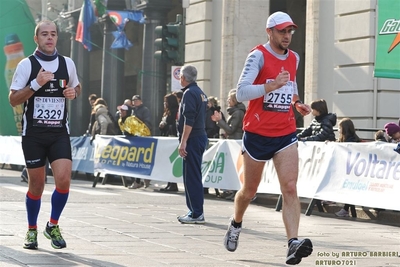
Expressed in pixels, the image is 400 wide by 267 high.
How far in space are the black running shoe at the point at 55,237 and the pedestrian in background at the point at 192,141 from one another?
3185 millimetres

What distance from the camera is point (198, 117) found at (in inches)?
472

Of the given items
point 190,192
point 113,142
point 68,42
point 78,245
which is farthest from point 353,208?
point 68,42

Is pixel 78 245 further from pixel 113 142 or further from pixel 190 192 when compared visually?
pixel 113 142

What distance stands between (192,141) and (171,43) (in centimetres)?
1036

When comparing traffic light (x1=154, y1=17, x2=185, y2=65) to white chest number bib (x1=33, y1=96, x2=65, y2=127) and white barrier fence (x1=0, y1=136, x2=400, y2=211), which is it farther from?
white chest number bib (x1=33, y1=96, x2=65, y2=127)

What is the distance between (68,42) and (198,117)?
30.8 m

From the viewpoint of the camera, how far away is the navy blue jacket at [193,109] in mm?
11844

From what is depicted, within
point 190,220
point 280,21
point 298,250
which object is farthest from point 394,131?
point 298,250

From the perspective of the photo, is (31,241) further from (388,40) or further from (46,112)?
(388,40)

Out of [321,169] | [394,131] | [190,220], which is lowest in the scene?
[190,220]

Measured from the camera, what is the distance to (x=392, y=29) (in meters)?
15.1

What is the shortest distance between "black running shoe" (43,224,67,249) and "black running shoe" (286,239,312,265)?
6.98 ft

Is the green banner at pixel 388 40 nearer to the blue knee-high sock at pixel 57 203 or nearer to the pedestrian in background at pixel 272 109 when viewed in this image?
the pedestrian in background at pixel 272 109

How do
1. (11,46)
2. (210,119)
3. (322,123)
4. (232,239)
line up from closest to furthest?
1. (232,239)
2. (322,123)
3. (210,119)
4. (11,46)
